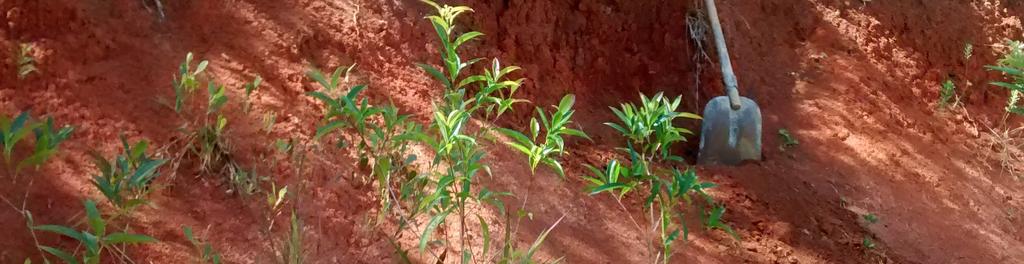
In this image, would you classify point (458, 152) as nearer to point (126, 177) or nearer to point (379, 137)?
point (379, 137)

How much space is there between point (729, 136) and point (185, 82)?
2.45m

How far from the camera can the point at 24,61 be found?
8.10ft

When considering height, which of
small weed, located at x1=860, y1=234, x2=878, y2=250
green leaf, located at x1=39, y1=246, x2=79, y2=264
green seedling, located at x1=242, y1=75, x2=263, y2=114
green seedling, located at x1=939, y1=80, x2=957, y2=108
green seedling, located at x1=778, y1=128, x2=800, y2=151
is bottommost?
small weed, located at x1=860, y1=234, x2=878, y2=250

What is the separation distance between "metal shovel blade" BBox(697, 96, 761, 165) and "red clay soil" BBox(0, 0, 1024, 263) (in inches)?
4.1

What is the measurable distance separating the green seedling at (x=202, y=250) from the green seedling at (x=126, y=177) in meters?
0.15

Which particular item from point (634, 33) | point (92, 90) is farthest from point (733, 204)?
point (92, 90)

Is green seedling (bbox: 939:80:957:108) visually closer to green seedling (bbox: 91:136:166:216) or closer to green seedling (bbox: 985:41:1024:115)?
green seedling (bbox: 985:41:1024:115)

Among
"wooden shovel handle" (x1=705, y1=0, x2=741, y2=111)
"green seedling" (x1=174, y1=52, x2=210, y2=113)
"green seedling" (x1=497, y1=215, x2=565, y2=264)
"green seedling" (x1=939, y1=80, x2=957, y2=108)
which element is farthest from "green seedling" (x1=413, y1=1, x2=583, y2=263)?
"green seedling" (x1=939, y1=80, x2=957, y2=108)

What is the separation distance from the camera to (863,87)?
15.1 feet

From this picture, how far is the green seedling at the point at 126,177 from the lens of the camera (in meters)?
2.04

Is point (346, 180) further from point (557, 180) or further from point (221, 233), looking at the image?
point (557, 180)

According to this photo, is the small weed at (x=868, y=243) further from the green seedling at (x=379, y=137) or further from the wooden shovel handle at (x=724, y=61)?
the green seedling at (x=379, y=137)

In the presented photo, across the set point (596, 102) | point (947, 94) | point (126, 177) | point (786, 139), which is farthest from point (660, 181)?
point (947, 94)

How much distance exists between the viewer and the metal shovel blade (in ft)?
13.1
